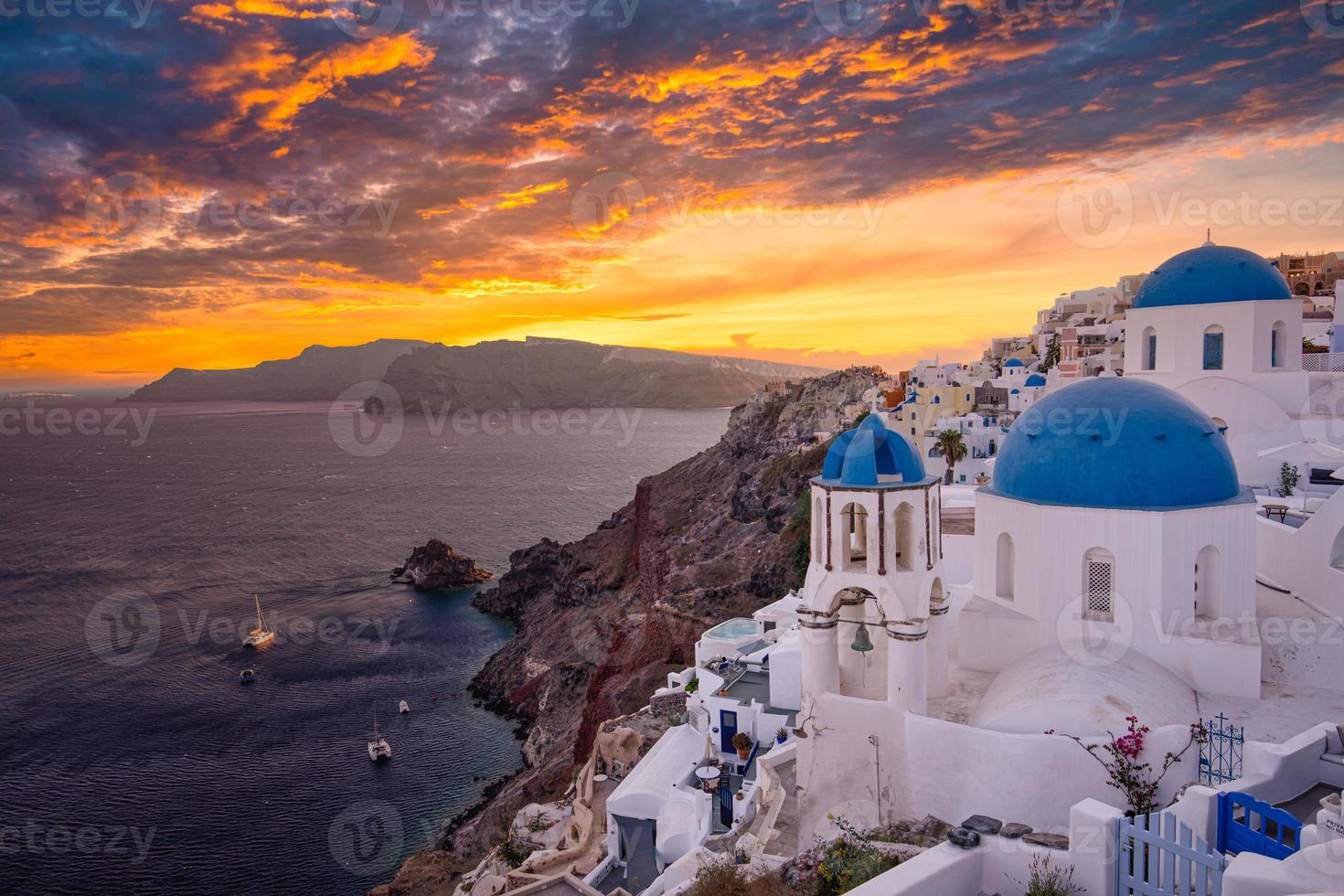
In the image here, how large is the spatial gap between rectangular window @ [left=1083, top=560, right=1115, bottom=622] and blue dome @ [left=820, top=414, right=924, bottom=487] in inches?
159

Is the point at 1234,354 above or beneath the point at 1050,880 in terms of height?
above

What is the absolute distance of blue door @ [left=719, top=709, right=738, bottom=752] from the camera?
2098cm

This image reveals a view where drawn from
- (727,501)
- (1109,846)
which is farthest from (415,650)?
(1109,846)

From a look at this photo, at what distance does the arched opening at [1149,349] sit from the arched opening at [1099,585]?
13780 millimetres

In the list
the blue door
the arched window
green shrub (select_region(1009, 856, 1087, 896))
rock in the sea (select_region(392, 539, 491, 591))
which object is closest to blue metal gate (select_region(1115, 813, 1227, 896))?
green shrub (select_region(1009, 856, 1087, 896))

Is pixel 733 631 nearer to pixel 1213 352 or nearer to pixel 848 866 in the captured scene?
pixel 1213 352

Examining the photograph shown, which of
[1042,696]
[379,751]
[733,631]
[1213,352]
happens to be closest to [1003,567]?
[1042,696]

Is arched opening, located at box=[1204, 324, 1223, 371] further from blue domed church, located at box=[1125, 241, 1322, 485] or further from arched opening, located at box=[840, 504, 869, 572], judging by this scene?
arched opening, located at box=[840, 504, 869, 572]

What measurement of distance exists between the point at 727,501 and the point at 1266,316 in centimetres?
4873

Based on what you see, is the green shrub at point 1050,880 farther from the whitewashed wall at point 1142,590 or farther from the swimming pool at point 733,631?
the swimming pool at point 733,631

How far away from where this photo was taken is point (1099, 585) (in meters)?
15.2

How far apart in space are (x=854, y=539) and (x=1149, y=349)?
633 inches

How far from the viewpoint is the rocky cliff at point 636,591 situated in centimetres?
3700

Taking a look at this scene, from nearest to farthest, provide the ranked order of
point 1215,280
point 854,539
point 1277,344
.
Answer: point 854,539, point 1215,280, point 1277,344
